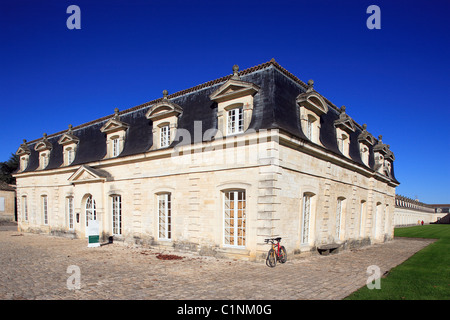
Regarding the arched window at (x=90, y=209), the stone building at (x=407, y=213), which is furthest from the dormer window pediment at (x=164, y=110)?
the stone building at (x=407, y=213)

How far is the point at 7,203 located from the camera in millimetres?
32250

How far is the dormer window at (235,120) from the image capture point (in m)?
11.1

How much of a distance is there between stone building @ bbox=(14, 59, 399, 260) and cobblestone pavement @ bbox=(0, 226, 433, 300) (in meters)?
1.44

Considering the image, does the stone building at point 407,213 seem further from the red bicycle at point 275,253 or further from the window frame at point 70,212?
the window frame at point 70,212

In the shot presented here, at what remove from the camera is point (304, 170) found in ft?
37.6

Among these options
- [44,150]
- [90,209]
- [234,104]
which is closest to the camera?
[234,104]

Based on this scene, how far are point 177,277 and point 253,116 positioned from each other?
Result: 6.25 meters

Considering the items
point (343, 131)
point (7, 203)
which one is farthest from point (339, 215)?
point (7, 203)

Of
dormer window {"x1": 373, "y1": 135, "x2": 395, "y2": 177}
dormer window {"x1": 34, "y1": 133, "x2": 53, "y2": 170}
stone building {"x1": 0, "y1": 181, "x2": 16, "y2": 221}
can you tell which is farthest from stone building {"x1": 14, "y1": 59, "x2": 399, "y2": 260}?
stone building {"x1": 0, "y1": 181, "x2": 16, "y2": 221}

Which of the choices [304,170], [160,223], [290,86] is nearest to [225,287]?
[304,170]

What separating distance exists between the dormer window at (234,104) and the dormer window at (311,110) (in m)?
2.30

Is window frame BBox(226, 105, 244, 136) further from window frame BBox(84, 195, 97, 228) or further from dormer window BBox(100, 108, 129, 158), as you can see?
window frame BBox(84, 195, 97, 228)

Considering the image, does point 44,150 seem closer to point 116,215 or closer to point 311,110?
point 116,215

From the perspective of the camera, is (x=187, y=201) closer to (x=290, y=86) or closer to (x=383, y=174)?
(x=290, y=86)
